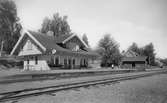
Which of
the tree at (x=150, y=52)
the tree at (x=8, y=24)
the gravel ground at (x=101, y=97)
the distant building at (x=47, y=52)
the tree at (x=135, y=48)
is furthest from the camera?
the tree at (x=135, y=48)

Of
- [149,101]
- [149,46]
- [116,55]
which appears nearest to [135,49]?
[149,46]

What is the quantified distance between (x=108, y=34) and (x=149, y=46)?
32.9 metres

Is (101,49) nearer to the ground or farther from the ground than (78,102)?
farther from the ground

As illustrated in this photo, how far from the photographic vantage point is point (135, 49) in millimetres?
91875

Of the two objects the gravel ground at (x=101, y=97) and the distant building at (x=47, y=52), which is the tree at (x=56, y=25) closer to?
the distant building at (x=47, y=52)

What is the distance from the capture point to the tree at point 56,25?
56656 mm

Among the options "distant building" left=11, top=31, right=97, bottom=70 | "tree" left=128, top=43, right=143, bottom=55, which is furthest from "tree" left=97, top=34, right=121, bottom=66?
"tree" left=128, top=43, right=143, bottom=55

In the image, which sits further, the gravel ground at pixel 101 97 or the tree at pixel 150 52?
the tree at pixel 150 52

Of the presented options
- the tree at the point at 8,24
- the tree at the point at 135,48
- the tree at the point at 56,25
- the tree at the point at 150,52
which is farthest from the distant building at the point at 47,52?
the tree at the point at 135,48

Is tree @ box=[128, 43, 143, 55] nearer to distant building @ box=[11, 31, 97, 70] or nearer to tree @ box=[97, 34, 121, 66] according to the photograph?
tree @ box=[97, 34, 121, 66]

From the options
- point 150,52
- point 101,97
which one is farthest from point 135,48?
point 101,97

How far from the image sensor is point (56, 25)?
5719 cm

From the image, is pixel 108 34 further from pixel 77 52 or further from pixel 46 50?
pixel 46 50

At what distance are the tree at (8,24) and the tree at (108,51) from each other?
1144 inches
